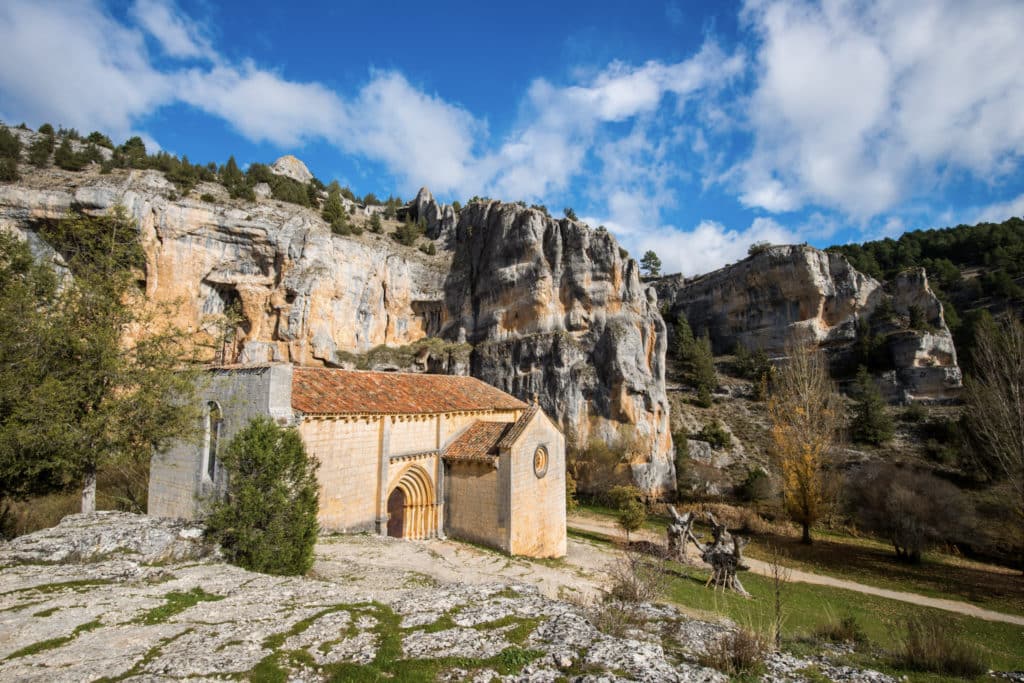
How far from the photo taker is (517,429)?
16.4 meters

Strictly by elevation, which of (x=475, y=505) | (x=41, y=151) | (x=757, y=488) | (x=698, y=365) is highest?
(x=41, y=151)

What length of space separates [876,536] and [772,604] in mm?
17132

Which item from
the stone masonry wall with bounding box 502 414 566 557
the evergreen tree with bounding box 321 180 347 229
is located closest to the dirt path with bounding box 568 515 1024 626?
the stone masonry wall with bounding box 502 414 566 557

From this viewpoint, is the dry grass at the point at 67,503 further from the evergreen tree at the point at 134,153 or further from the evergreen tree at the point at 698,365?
the evergreen tree at the point at 698,365

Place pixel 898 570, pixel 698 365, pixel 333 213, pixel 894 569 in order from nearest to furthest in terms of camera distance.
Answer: pixel 898 570
pixel 894 569
pixel 333 213
pixel 698 365

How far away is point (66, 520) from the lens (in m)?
9.96

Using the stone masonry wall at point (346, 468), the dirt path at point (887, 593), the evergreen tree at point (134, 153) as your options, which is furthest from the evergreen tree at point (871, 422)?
the evergreen tree at point (134, 153)

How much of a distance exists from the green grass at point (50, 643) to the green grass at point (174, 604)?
504mm

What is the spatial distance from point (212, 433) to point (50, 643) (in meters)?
8.24

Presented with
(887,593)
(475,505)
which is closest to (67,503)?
(475,505)

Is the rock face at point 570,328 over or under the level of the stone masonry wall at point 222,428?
over

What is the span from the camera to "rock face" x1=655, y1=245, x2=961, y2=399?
43.2 meters

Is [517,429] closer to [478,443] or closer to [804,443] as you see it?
[478,443]

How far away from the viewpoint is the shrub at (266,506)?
9.10m
